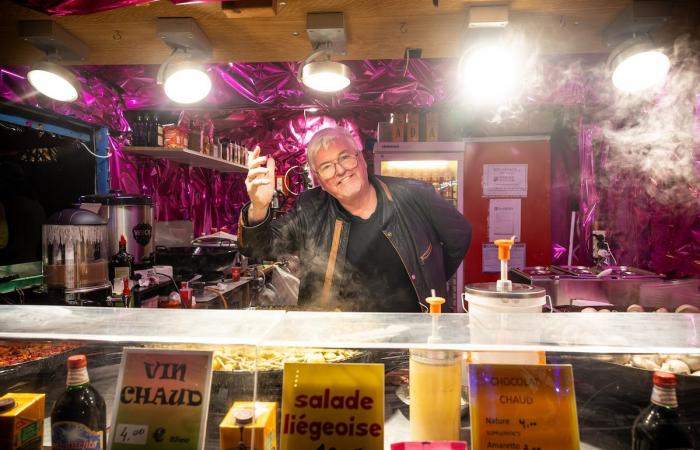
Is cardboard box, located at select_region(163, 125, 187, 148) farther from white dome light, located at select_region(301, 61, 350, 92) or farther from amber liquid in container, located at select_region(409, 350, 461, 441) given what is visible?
amber liquid in container, located at select_region(409, 350, 461, 441)

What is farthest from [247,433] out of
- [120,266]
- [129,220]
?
[129,220]

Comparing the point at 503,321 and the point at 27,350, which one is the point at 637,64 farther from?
the point at 27,350

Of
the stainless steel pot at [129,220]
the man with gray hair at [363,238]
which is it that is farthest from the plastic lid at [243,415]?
→ the stainless steel pot at [129,220]

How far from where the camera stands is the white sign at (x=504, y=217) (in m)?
5.30

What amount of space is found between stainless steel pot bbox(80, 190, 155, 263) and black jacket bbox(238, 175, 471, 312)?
1.48m

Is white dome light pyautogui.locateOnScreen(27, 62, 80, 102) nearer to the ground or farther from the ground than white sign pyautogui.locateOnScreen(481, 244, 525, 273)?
farther from the ground

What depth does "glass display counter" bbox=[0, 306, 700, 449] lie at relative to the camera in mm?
1072

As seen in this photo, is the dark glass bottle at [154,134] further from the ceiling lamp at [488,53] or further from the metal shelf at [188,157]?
the ceiling lamp at [488,53]

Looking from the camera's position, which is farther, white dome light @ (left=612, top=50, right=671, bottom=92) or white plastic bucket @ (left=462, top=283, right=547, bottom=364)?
white dome light @ (left=612, top=50, right=671, bottom=92)

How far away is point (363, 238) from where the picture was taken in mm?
3129

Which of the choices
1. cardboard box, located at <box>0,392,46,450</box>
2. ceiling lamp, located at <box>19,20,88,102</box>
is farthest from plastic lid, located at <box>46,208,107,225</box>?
cardboard box, located at <box>0,392,46,450</box>

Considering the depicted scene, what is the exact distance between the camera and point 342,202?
3248 millimetres

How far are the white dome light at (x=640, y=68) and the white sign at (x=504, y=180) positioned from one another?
3.13 m

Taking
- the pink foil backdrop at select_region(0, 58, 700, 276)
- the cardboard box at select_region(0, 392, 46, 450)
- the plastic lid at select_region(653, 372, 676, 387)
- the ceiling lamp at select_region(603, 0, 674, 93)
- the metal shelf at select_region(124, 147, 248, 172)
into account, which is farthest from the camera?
the pink foil backdrop at select_region(0, 58, 700, 276)
